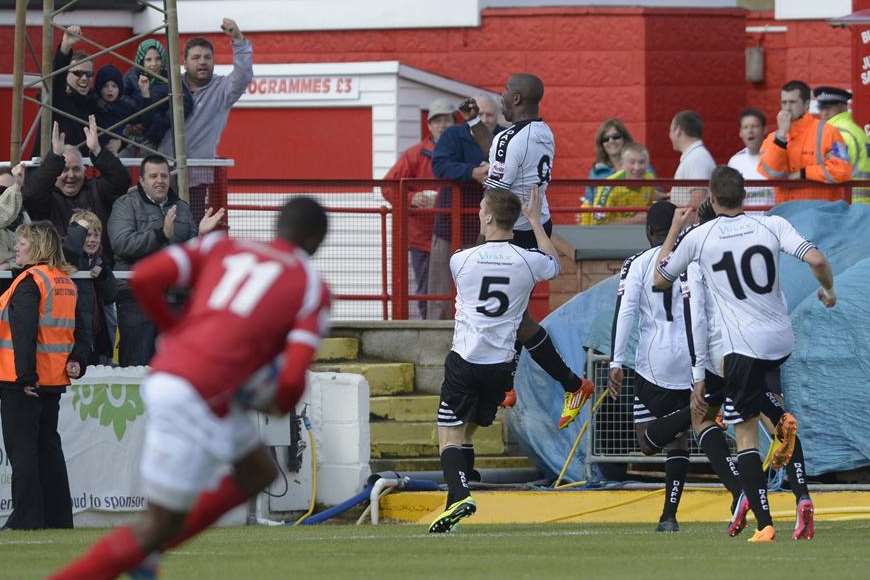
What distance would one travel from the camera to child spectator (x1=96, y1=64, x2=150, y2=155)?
53.8 feet

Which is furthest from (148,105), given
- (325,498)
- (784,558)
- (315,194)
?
(784,558)

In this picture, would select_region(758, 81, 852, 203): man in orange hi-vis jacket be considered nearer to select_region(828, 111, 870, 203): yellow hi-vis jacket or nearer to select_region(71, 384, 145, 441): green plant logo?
select_region(828, 111, 870, 203): yellow hi-vis jacket

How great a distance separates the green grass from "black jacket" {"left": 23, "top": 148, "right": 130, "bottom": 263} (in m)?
2.90

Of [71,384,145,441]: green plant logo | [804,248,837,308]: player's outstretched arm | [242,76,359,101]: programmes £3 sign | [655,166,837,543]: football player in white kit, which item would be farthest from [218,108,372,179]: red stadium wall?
[804,248,837,308]: player's outstretched arm

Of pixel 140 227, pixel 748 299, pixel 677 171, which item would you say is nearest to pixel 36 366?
pixel 140 227

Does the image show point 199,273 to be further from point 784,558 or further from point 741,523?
point 741,523

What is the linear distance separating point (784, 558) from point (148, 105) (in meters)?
8.39

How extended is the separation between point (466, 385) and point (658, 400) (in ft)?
4.74

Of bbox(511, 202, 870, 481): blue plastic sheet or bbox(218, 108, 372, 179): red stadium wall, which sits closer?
bbox(511, 202, 870, 481): blue plastic sheet

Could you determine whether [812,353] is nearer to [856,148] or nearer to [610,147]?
[856,148]

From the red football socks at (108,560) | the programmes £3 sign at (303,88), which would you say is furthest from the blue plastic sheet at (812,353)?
the red football socks at (108,560)

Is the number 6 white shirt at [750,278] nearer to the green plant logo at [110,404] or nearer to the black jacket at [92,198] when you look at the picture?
the green plant logo at [110,404]

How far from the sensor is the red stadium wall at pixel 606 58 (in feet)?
76.5

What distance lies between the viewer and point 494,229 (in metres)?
12.2
